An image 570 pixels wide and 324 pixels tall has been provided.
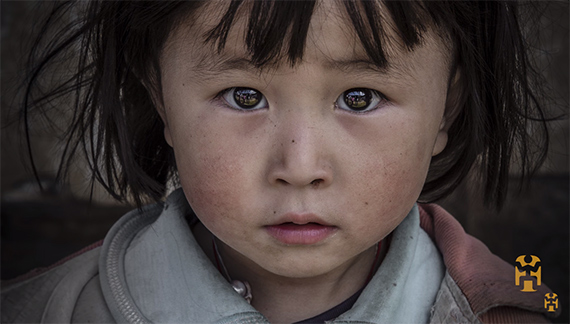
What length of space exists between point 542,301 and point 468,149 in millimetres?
311

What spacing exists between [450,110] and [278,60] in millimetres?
413

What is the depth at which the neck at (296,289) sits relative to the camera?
46.3 inches

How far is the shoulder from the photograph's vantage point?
1.21m

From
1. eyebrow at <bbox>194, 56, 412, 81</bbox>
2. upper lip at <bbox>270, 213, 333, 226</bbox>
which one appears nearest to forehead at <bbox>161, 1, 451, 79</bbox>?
eyebrow at <bbox>194, 56, 412, 81</bbox>

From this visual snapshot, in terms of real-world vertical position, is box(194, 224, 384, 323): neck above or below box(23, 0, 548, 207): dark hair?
below

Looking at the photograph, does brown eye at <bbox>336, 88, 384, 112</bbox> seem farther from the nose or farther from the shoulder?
the shoulder

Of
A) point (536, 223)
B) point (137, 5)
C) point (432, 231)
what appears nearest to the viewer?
point (137, 5)

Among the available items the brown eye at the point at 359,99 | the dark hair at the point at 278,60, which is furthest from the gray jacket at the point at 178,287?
the brown eye at the point at 359,99

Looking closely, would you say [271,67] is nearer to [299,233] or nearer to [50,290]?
[299,233]

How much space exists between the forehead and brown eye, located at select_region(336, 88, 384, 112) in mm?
45

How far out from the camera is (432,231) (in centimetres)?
132

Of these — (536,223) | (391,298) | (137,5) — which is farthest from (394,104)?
(536,223)

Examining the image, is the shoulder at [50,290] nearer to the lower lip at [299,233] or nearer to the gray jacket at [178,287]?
the gray jacket at [178,287]

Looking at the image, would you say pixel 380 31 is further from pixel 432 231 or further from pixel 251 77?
pixel 432 231
